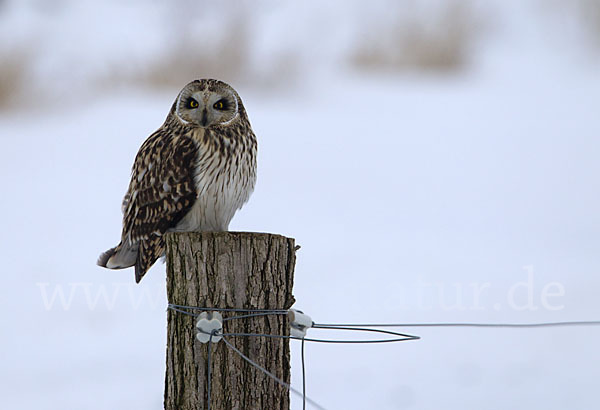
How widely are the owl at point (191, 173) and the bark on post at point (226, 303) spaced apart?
0.54 metres

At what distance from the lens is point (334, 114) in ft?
29.3

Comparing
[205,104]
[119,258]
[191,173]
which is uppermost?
[205,104]

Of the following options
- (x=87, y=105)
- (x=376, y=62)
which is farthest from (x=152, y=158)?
(x=376, y=62)

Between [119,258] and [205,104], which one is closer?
[205,104]

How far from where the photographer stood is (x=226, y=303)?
1.41 m

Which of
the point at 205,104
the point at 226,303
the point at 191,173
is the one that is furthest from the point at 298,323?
the point at 205,104

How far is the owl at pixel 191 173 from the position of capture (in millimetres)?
1974

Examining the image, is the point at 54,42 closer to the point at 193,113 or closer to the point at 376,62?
the point at 376,62

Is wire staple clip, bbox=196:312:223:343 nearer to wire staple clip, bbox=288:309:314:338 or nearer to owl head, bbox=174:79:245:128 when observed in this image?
wire staple clip, bbox=288:309:314:338

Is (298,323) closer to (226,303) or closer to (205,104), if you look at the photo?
(226,303)

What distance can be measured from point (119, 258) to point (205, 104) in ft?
1.77

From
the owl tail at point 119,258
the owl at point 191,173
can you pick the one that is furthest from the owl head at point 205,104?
the owl tail at point 119,258

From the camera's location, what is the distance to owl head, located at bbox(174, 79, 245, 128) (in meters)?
2.03

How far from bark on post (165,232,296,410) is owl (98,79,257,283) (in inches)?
21.1
